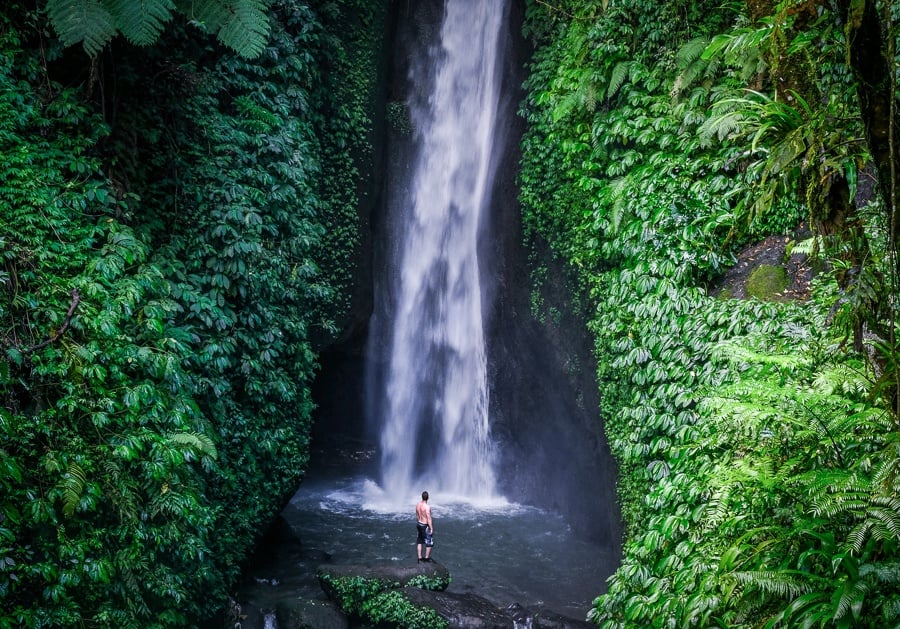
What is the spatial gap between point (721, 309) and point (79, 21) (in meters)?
6.49

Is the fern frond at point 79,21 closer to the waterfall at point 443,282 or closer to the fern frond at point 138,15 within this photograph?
the fern frond at point 138,15

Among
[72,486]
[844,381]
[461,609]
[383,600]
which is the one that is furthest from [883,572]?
[383,600]

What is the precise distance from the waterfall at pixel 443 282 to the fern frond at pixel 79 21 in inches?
369

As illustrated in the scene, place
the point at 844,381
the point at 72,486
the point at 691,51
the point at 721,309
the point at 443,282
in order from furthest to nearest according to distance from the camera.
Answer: the point at 443,282 < the point at 691,51 < the point at 721,309 < the point at 72,486 < the point at 844,381

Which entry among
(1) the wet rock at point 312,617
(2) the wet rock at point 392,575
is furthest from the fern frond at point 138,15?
(2) the wet rock at point 392,575

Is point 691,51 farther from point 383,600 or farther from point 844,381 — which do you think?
point 383,600

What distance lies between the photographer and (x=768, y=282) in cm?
679

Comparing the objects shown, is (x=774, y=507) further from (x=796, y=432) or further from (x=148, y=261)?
(x=148, y=261)

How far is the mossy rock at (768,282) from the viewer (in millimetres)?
6685

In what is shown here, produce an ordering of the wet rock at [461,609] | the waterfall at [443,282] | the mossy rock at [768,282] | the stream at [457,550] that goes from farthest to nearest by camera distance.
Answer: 1. the waterfall at [443,282]
2. the stream at [457,550]
3. the wet rock at [461,609]
4. the mossy rock at [768,282]

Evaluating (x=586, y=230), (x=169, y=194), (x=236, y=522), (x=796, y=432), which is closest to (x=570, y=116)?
(x=586, y=230)

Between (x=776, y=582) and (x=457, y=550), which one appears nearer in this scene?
(x=776, y=582)

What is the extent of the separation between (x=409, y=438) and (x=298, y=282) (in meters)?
6.78

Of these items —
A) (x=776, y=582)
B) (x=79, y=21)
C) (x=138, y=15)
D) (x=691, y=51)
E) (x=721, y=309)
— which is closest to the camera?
(x=776, y=582)
